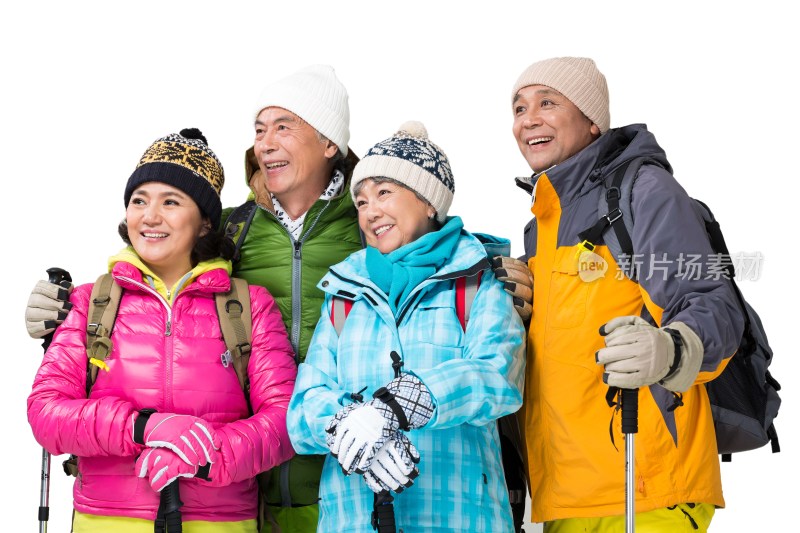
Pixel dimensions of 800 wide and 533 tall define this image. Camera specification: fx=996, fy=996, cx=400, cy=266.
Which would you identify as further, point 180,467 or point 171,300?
point 171,300

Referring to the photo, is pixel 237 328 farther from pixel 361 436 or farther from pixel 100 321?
pixel 361 436

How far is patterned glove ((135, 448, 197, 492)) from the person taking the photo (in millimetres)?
4125

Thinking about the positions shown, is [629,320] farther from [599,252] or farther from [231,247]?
[231,247]

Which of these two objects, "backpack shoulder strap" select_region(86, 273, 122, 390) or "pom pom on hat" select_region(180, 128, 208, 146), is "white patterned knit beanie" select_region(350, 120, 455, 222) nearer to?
"pom pom on hat" select_region(180, 128, 208, 146)

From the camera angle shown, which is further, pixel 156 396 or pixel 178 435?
pixel 156 396

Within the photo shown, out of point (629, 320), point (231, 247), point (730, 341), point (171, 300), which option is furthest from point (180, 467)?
point (730, 341)

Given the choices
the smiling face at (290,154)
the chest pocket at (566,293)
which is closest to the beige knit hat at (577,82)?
the chest pocket at (566,293)

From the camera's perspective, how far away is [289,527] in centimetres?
493

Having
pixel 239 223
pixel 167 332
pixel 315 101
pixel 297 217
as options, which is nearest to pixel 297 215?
pixel 297 217

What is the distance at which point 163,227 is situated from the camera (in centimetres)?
458

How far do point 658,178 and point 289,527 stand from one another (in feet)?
8.00

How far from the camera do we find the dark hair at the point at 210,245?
466cm

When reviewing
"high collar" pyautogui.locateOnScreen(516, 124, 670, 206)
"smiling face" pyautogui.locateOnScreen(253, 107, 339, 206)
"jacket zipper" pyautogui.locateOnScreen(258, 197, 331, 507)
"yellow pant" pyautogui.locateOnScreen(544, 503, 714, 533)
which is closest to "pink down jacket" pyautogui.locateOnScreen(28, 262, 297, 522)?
"jacket zipper" pyautogui.locateOnScreen(258, 197, 331, 507)

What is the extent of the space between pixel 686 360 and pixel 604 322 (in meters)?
0.58
